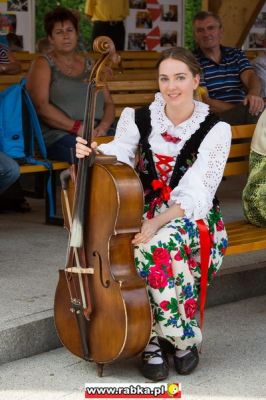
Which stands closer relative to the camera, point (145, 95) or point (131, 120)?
point (131, 120)

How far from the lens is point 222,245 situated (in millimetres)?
4684

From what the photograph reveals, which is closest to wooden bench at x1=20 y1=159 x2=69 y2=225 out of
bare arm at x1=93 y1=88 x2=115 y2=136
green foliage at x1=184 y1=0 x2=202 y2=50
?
bare arm at x1=93 y1=88 x2=115 y2=136

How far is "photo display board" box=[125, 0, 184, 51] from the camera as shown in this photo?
34.9ft

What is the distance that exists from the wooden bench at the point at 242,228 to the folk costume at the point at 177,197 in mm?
324

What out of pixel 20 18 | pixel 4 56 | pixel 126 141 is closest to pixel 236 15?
pixel 20 18

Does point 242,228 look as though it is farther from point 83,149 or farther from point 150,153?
point 83,149

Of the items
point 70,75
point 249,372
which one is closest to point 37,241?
point 70,75

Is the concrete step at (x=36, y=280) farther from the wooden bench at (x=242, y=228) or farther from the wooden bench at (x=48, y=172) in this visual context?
the wooden bench at (x=242, y=228)

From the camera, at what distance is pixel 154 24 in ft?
35.1

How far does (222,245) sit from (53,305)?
2.53 feet

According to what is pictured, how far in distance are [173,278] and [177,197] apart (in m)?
0.36

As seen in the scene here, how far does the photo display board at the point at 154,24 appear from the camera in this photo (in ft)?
34.9

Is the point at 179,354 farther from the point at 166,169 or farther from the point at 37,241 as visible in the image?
the point at 37,241

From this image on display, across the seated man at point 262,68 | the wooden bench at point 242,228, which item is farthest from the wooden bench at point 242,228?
the seated man at point 262,68
